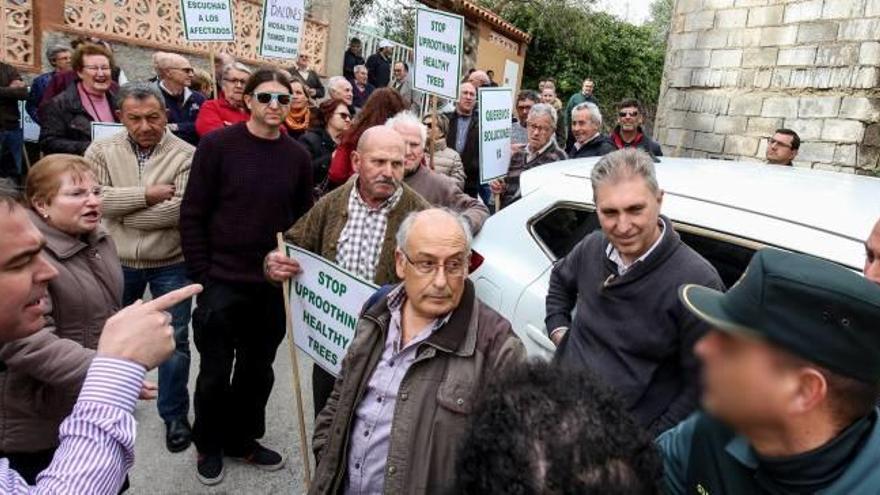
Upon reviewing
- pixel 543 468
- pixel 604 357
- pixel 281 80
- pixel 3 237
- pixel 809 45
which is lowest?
pixel 604 357

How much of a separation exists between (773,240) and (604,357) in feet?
2.34

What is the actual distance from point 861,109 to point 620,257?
637 centimetres

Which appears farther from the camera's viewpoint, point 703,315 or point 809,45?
point 809,45

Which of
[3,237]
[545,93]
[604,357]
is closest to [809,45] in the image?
[545,93]

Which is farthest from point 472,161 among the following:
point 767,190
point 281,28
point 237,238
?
point 767,190

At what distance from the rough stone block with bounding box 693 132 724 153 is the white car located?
19.1ft

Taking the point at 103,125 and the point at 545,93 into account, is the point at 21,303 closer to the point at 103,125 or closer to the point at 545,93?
the point at 103,125

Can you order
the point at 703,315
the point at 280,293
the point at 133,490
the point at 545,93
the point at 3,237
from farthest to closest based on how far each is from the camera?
the point at 545,93, the point at 280,293, the point at 133,490, the point at 3,237, the point at 703,315

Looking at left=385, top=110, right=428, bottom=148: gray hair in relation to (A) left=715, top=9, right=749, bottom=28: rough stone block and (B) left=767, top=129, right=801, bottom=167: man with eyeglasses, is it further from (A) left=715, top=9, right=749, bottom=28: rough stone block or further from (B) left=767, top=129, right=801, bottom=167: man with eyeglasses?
(A) left=715, top=9, right=749, bottom=28: rough stone block

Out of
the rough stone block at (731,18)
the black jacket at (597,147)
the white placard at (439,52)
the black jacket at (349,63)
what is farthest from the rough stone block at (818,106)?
the black jacket at (349,63)

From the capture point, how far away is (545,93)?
956cm

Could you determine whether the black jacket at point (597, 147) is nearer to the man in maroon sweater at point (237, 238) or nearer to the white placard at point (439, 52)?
the white placard at point (439, 52)

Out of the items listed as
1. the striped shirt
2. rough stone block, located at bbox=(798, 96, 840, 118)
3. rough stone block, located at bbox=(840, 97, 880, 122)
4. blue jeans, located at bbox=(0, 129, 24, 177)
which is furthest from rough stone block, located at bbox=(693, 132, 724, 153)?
the striped shirt

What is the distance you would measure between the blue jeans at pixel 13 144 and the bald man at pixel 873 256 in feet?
21.6
